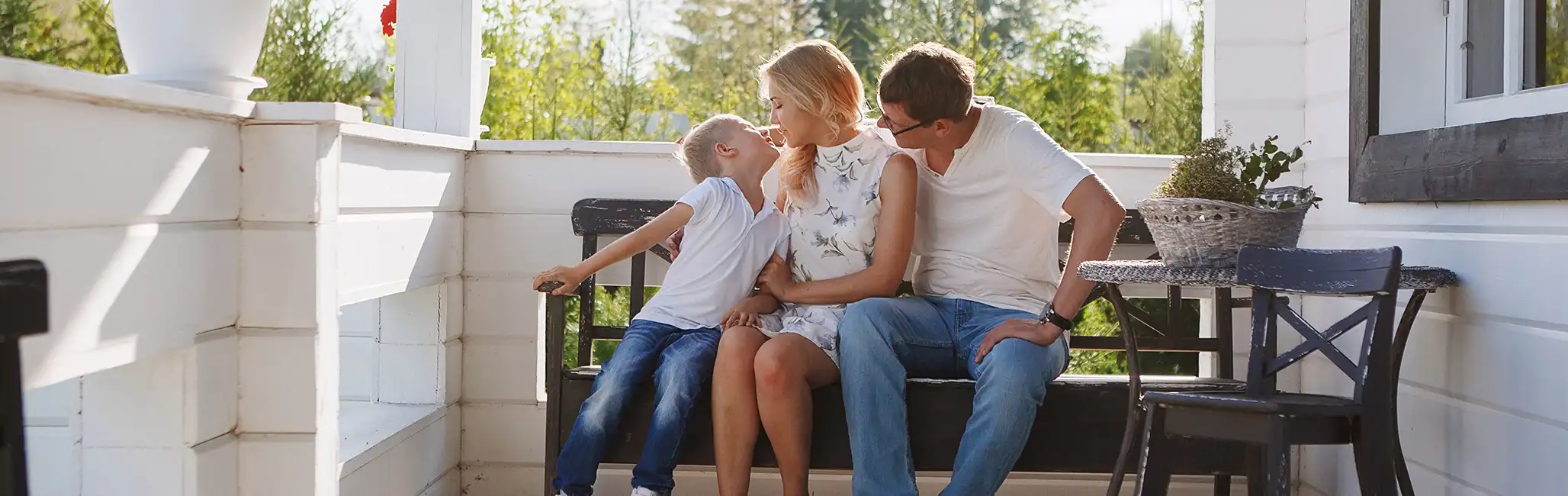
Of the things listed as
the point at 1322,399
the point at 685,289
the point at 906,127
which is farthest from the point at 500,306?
the point at 1322,399

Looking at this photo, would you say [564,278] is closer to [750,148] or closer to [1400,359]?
[750,148]

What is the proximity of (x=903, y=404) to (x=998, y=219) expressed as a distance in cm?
46

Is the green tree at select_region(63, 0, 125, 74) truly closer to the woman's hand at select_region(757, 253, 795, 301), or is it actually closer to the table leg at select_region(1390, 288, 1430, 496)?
the woman's hand at select_region(757, 253, 795, 301)

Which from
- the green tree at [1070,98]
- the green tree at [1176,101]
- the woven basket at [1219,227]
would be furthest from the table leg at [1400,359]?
the green tree at [1070,98]

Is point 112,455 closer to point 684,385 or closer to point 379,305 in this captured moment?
point 684,385

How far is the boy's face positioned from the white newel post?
1056mm

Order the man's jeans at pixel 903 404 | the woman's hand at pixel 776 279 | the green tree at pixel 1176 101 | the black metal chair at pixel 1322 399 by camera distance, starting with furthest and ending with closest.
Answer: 1. the green tree at pixel 1176 101
2. the woman's hand at pixel 776 279
3. the man's jeans at pixel 903 404
4. the black metal chair at pixel 1322 399

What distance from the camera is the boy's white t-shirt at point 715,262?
8.55ft

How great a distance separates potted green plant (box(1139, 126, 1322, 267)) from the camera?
2.15m

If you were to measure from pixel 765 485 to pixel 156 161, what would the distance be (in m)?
1.88

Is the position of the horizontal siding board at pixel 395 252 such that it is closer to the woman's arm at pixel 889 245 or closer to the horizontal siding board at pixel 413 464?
the horizontal siding board at pixel 413 464

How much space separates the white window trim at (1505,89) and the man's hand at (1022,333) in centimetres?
84

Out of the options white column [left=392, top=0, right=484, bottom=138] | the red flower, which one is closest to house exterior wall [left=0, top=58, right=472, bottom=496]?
white column [left=392, top=0, right=484, bottom=138]

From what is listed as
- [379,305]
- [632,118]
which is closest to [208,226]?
[379,305]
